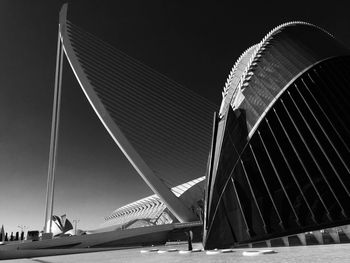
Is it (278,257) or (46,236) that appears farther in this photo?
(46,236)

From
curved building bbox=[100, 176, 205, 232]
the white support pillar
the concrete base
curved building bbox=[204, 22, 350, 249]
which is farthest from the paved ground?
curved building bbox=[100, 176, 205, 232]

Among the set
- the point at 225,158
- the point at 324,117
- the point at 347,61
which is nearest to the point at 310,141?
the point at 324,117

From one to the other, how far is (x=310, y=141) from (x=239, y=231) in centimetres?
831

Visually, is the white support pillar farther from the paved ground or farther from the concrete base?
the concrete base

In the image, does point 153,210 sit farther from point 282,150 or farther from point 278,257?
point 278,257

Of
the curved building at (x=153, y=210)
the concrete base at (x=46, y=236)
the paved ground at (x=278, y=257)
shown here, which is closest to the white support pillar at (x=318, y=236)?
the paved ground at (x=278, y=257)

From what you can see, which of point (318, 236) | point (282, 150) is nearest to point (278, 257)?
point (318, 236)

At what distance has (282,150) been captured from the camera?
22.0 metres

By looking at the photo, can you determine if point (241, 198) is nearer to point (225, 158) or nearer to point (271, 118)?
point (225, 158)

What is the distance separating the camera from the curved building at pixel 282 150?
18.5m

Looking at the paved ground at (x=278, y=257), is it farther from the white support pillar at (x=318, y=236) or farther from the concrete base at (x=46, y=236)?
the concrete base at (x=46, y=236)

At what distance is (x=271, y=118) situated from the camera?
23.9 metres

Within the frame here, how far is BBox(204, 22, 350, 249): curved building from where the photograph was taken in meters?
18.5

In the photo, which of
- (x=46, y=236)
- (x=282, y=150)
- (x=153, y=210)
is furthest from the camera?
(x=153, y=210)
